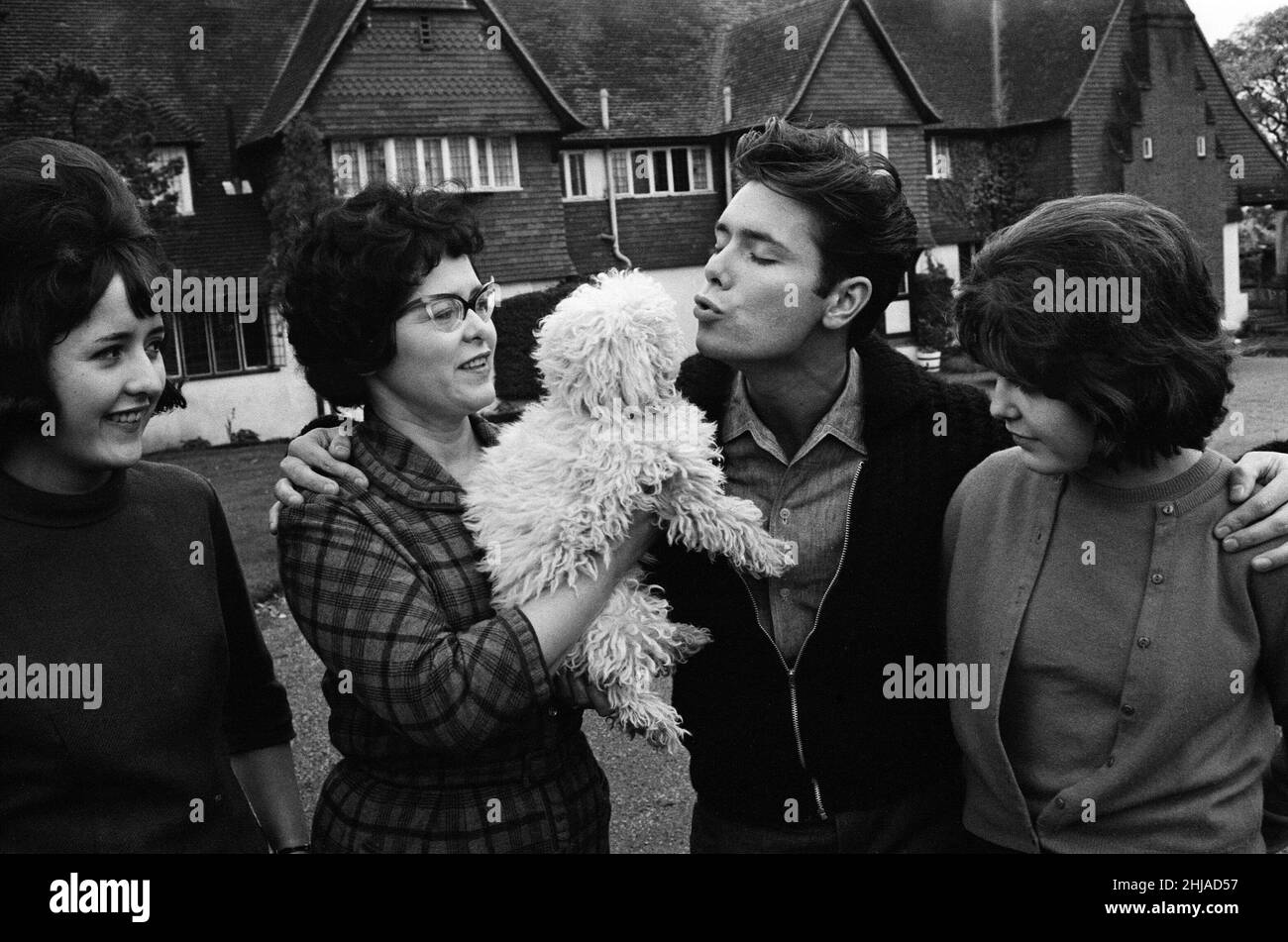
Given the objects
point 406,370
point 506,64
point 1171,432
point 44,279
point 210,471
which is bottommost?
point 210,471

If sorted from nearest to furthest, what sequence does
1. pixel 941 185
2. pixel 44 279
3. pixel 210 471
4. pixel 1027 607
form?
1. pixel 44 279
2. pixel 1027 607
3. pixel 210 471
4. pixel 941 185

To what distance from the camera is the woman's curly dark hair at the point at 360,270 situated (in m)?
2.78

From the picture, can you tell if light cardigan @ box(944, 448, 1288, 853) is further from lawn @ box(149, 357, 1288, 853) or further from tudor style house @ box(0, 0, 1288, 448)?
tudor style house @ box(0, 0, 1288, 448)

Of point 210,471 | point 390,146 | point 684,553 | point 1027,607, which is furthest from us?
point 390,146

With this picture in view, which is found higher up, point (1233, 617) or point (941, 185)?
point (941, 185)

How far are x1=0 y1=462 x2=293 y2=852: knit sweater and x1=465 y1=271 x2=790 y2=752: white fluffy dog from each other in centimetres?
77

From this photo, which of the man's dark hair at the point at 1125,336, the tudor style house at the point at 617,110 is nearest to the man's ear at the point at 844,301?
the man's dark hair at the point at 1125,336

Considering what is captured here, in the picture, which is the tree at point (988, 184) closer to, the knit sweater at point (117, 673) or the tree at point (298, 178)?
the tree at point (298, 178)

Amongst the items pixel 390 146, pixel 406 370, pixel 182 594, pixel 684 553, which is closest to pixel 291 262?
pixel 406 370

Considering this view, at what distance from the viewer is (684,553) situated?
10.4 ft

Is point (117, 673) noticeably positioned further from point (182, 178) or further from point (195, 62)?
point (195, 62)

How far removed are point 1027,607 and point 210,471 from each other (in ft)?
54.3

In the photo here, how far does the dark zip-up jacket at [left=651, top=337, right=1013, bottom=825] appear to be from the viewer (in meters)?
3.04

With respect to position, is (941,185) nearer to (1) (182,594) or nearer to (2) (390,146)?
(2) (390,146)
